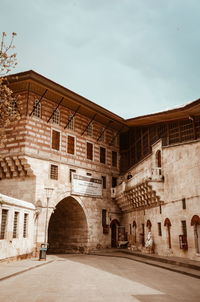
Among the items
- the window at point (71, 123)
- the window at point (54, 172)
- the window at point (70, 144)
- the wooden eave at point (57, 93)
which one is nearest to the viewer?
the wooden eave at point (57, 93)

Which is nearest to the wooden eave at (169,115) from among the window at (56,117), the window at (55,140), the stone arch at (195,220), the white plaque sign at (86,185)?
the white plaque sign at (86,185)

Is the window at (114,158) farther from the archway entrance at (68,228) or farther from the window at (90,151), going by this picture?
the archway entrance at (68,228)

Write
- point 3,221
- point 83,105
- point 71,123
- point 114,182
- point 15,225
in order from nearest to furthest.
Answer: point 3,221
point 15,225
point 83,105
point 71,123
point 114,182

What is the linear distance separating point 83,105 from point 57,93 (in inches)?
97.2

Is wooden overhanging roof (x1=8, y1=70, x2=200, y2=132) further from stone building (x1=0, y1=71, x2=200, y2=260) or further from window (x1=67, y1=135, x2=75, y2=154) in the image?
window (x1=67, y1=135, x2=75, y2=154)

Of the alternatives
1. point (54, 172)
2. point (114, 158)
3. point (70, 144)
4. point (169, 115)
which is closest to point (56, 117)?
point (70, 144)

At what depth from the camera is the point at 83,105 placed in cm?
2312

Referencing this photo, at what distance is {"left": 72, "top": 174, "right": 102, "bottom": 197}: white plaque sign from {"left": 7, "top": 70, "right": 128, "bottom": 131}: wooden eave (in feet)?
16.3

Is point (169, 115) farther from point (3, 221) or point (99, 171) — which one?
point (3, 221)

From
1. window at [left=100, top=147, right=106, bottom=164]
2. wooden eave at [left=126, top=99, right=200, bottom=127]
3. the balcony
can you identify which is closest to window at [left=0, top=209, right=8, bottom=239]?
the balcony

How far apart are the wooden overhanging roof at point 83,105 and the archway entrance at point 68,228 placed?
22.6 feet

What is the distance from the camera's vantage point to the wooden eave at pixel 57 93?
19.8 meters

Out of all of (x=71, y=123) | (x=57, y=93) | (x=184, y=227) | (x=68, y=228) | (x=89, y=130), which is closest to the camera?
(x=184, y=227)

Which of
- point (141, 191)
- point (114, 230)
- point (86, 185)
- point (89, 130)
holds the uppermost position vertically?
point (89, 130)
